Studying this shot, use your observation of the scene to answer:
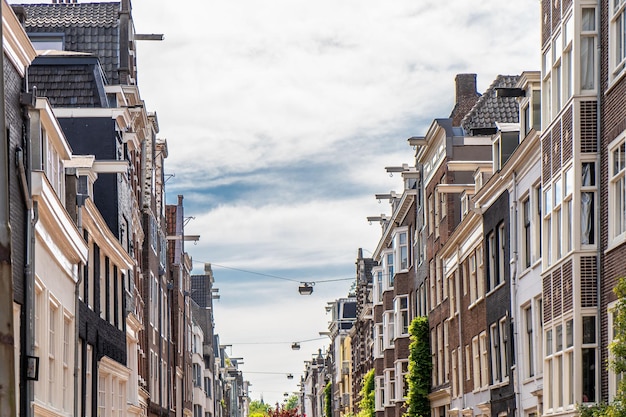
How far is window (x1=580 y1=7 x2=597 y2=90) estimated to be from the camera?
2556cm

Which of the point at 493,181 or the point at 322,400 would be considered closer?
the point at 493,181

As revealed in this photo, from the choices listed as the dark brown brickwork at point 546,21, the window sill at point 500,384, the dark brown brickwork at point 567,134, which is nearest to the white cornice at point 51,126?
the dark brown brickwork at point 567,134

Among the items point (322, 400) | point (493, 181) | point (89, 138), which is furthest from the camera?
point (322, 400)

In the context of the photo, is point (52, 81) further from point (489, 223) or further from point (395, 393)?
point (395, 393)

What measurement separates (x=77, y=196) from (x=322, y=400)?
397 feet

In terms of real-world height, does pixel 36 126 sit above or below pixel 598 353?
above

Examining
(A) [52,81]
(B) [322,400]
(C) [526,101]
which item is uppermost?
(A) [52,81]

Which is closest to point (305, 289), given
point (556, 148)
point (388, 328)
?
point (388, 328)

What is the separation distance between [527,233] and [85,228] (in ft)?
A: 38.0

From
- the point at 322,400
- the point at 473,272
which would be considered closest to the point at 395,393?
the point at 473,272

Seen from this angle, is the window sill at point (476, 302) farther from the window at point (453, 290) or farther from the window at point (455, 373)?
the window at point (455, 373)

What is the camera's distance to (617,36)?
24031 mm

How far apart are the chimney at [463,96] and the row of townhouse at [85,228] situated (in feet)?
40.2

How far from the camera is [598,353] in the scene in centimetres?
2495
